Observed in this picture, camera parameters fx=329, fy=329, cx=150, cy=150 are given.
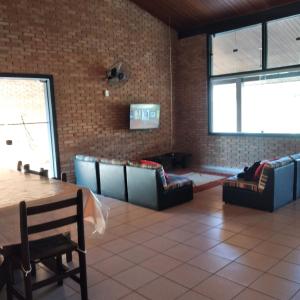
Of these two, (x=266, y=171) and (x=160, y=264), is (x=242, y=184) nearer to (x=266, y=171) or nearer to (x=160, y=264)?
(x=266, y=171)

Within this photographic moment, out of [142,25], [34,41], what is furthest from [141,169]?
[142,25]

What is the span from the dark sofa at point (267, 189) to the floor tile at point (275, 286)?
1911 mm

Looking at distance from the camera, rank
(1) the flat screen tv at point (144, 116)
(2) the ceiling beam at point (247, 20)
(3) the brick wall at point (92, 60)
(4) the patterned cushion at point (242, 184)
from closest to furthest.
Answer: (4) the patterned cushion at point (242, 184), (3) the brick wall at point (92, 60), (2) the ceiling beam at point (247, 20), (1) the flat screen tv at point (144, 116)

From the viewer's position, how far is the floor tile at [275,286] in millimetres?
2631

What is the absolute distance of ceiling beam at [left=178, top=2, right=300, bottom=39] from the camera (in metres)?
6.70

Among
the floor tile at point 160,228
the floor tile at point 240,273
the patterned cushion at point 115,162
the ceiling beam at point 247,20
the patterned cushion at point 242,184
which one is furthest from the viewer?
the ceiling beam at point 247,20

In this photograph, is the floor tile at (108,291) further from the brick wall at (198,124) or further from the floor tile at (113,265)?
the brick wall at (198,124)

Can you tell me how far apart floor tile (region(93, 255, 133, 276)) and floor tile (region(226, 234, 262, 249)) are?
122 cm

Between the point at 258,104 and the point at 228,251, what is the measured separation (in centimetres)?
492

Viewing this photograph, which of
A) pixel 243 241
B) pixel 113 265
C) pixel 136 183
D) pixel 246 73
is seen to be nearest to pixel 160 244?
pixel 113 265

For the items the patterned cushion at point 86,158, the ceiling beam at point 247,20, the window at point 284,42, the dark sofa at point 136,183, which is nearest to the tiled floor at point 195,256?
the dark sofa at point 136,183

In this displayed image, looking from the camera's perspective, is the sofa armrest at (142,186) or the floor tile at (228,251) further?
the sofa armrest at (142,186)

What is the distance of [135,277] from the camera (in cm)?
299

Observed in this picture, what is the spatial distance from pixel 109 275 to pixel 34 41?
4.73 m
